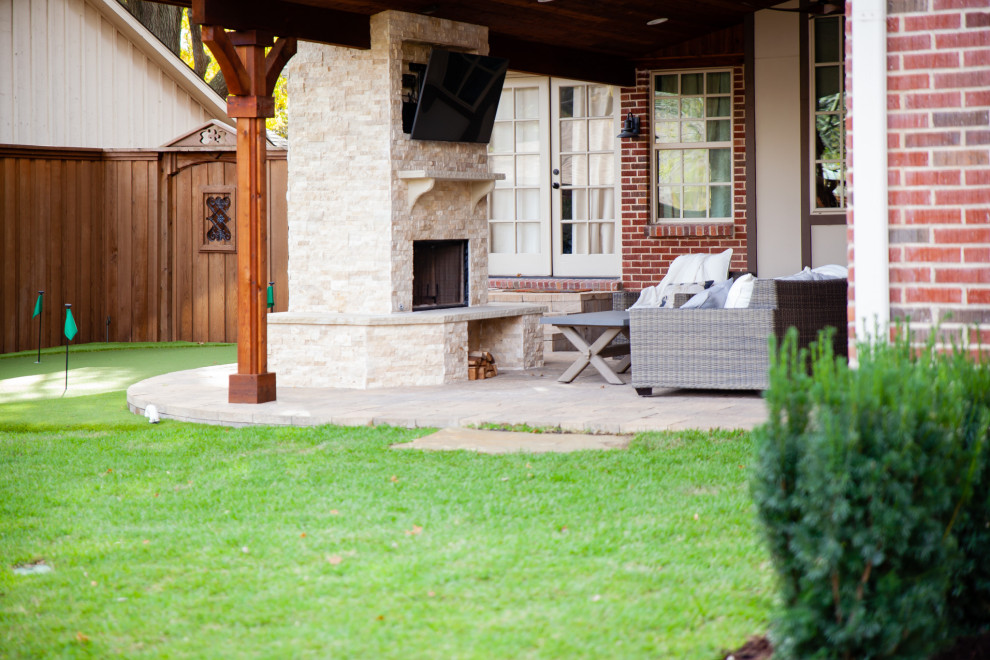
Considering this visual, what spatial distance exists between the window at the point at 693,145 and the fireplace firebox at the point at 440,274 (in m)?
3.04

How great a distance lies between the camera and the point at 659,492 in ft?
15.0

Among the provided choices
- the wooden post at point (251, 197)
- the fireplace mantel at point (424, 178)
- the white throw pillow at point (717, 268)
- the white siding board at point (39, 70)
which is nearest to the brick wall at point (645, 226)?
the white throw pillow at point (717, 268)

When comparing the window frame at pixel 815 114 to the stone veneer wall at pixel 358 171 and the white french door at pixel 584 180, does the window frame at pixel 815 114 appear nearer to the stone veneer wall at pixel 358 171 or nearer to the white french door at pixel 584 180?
the white french door at pixel 584 180

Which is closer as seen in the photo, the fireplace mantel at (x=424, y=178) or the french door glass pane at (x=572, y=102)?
the fireplace mantel at (x=424, y=178)

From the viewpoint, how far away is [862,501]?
2.35 m

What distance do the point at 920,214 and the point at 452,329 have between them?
4939 mm

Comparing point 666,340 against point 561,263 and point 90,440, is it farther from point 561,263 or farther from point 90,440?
point 561,263

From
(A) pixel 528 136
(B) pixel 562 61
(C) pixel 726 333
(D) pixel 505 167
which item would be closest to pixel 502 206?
(D) pixel 505 167

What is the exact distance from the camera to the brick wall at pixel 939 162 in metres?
3.30

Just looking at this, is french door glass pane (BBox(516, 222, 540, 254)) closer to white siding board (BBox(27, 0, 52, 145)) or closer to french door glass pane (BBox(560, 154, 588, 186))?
french door glass pane (BBox(560, 154, 588, 186))

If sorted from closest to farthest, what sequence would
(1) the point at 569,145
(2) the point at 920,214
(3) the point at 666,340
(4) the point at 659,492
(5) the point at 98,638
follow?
(5) the point at 98,638, (2) the point at 920,214, (4) the point at 659,492, (3) the point at 666,340, (1) the point at 569,145

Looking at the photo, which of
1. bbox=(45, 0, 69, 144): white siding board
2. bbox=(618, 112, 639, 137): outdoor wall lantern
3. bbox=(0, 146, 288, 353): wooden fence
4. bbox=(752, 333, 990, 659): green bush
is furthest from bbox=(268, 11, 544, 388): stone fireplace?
bbox=(752, 333, 990, 659): green bush

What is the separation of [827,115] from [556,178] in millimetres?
2868

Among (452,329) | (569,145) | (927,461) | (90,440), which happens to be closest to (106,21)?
(569,145)
